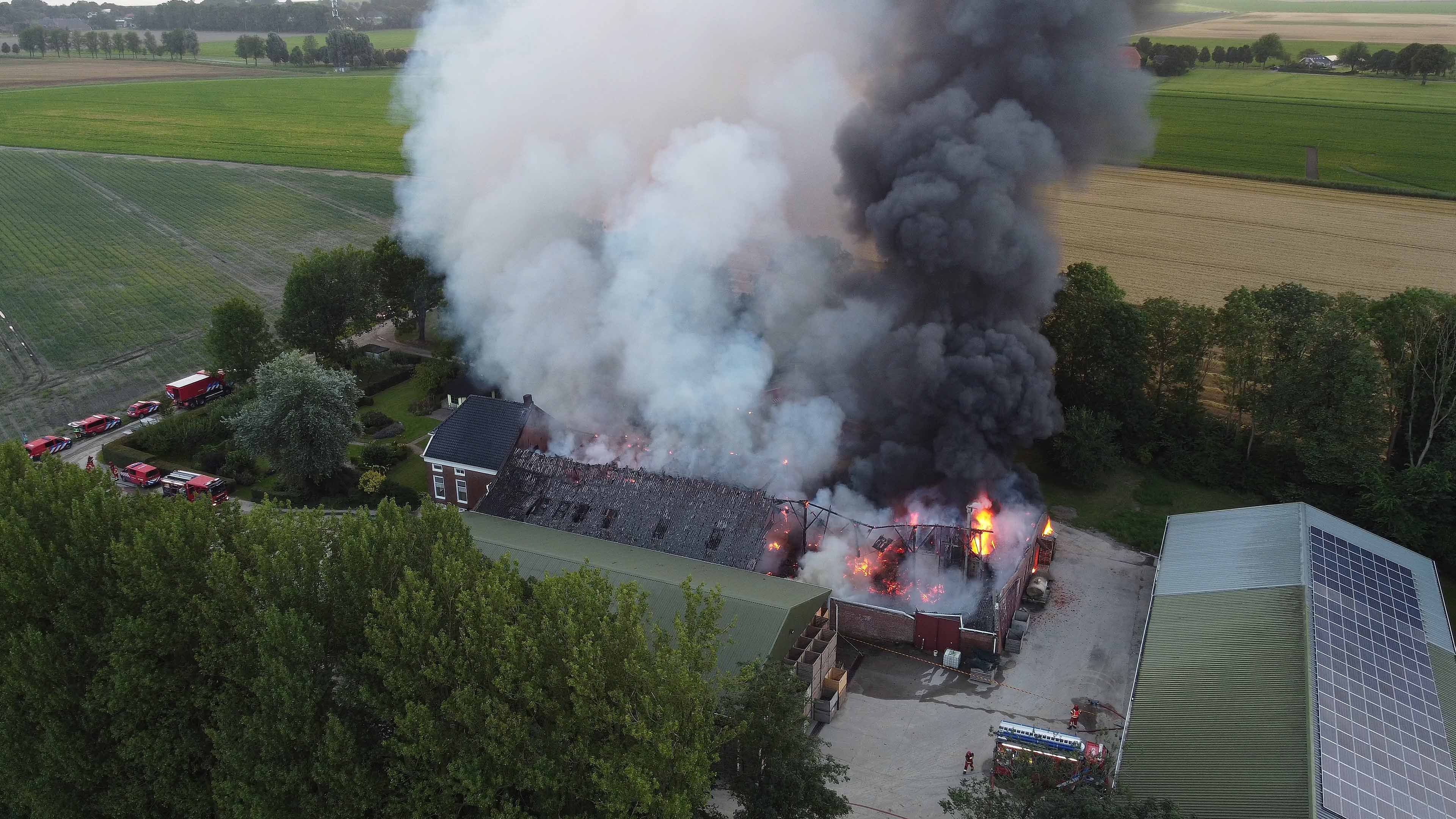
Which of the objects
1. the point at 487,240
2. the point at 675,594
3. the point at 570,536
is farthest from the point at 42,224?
the point at 675,594

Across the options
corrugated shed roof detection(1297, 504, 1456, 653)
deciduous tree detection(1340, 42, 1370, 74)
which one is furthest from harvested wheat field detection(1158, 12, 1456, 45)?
corrugated shed roof detection(1297, 504, 1456, 653)

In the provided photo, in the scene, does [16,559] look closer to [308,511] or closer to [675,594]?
[308,511]

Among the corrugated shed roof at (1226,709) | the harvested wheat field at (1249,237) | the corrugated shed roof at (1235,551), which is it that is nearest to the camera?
the corrugated shed roof at (1226,709)

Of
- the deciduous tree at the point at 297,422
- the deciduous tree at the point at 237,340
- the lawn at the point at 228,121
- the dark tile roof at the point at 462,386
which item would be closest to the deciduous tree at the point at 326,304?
the deciduous tree at the point at 237,340

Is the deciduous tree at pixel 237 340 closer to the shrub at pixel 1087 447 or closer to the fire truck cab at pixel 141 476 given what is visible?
the fire truck cab at pixel 141 476

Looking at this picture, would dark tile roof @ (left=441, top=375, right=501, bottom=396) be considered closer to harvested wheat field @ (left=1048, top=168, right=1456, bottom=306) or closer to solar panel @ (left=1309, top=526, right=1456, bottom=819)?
harvested wheat field @ (left=1048, top=168, right=1456, bottom=306)

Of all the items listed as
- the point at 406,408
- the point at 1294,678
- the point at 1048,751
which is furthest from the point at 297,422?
the point at 1294,678

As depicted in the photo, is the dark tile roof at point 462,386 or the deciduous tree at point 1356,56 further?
the deciduous tree at point 1356,56
